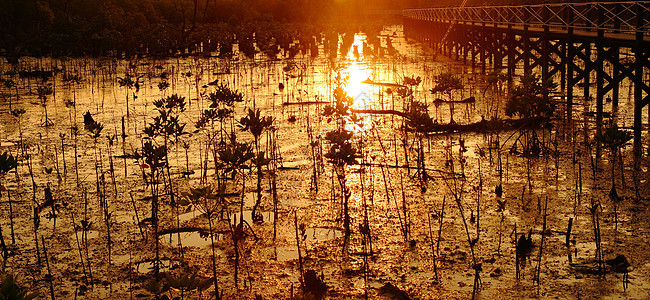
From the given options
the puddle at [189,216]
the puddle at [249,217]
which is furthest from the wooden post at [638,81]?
the puddle at [189,216]

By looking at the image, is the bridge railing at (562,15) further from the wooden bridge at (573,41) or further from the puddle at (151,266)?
the puddle at (151,266)

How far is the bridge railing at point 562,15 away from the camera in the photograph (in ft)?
35.9

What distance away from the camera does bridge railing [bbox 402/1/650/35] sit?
11.0 m

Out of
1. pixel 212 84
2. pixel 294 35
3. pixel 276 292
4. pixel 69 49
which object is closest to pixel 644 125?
pixel 276 292

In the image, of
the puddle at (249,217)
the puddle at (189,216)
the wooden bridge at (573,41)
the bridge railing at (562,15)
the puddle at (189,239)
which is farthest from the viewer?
the bridge railing at (562,15)

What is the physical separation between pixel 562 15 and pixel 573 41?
4291mm

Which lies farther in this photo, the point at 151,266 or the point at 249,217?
the point at 249,217

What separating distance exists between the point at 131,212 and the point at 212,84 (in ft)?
30.7

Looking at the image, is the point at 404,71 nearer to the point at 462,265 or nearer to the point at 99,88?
the point at 99,88

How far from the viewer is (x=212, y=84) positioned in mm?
16422

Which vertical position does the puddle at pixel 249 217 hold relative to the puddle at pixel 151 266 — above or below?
above

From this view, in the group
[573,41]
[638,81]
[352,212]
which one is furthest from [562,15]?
[352,212]

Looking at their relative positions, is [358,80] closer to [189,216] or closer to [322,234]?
[189,216]

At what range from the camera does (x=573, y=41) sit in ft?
41.9
